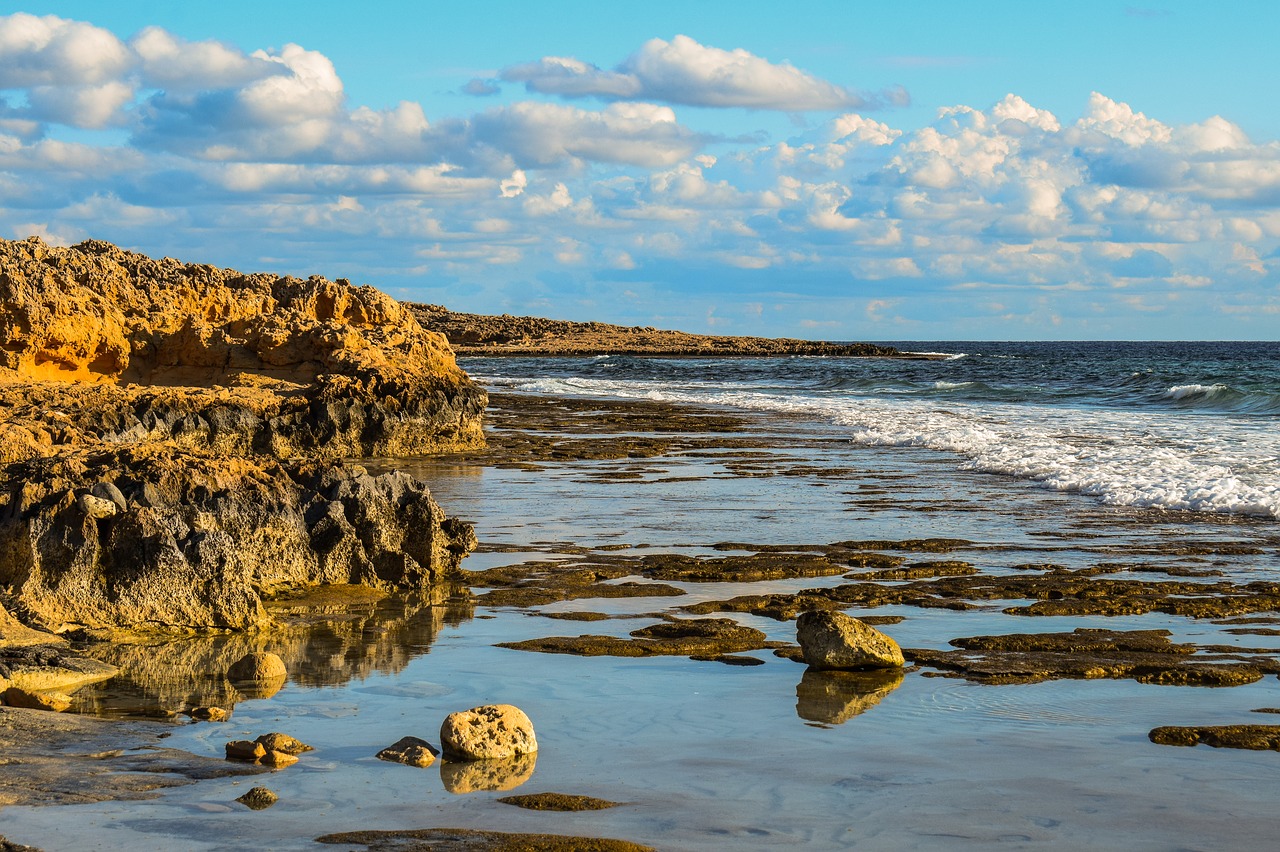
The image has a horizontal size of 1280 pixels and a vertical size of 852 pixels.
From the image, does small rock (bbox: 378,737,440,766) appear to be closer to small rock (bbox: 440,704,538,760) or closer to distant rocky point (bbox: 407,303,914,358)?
small rock (bbox: 440,704,538,760)

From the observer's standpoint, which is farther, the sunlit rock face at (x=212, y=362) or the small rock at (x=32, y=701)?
the sunlit rock face at (x=212, y=362)

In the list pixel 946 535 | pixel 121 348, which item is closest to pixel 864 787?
pixel 946 535

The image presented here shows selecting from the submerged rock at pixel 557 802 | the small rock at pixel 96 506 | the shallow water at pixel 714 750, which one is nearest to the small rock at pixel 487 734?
the shallow water at pixel 714 750

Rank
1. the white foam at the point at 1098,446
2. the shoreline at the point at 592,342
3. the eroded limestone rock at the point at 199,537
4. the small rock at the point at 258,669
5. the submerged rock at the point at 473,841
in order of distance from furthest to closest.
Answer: the shoreline at the point at 592,342 < the white foam at the point at 1098,446 < the eroded limestone rock at the point at 199,537 < the small rock at the point at 258,669 < the submerged rock at the point at 473,841

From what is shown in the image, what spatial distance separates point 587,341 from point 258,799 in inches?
4032

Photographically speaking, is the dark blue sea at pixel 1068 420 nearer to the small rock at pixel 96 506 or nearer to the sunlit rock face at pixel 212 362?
the sunlit rock face at pixel 212 362

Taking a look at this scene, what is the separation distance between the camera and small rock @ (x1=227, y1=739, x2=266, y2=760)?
5.09 m

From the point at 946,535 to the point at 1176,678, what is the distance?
5040 millimetres

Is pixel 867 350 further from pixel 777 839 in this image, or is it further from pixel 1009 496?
pixel 777 839

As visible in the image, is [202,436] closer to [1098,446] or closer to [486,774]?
[1098,446]

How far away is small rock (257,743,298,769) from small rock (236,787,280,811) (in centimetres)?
36

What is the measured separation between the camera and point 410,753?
16.9 feet

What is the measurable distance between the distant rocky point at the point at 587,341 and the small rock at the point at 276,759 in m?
88.2

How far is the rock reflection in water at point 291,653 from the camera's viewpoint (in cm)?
614
